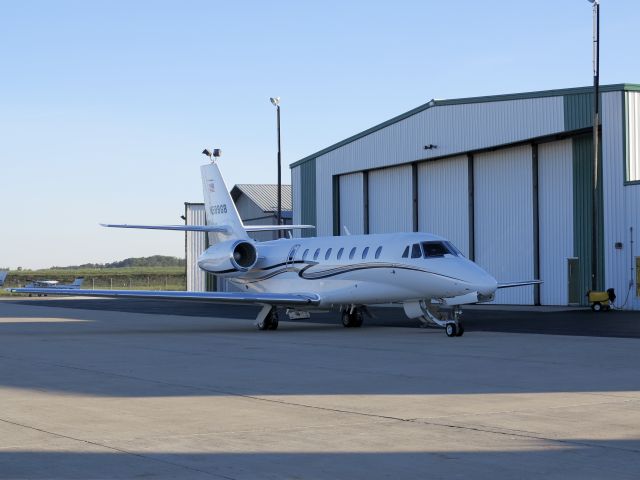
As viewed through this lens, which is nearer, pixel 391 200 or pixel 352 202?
pixel 391 200

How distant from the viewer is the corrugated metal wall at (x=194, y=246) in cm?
6375

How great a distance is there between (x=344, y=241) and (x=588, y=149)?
14.8 metres

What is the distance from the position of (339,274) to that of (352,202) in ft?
76.3

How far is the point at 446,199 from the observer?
4406cm

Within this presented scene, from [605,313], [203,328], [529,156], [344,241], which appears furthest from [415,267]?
[529,156]

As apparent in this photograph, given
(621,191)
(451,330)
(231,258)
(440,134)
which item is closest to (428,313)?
(451,330)

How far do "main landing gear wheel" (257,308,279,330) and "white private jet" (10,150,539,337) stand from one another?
0.09ft

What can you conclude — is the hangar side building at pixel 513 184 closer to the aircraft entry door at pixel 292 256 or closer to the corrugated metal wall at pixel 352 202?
the corrugated metal wall at pixel 352 202

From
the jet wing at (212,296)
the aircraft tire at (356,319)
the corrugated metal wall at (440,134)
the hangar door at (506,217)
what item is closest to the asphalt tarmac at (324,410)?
the jet wing at (212,296)

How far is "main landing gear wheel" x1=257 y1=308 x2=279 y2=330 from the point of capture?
88.4 feet

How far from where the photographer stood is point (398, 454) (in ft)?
26.2

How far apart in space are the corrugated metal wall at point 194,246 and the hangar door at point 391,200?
1898 centimetres

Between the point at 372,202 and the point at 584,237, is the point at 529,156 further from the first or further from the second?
the point at 372,202

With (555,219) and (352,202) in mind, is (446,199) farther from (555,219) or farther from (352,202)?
(352,202)
